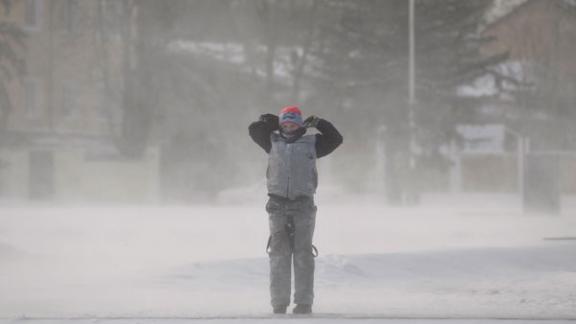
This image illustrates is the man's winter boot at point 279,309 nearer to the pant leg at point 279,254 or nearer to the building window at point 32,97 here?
the pant leg at point 279,254

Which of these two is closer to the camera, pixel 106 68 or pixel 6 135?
pixel 6 135

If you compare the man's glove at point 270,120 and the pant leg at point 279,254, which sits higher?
the man's glove at point 270,120

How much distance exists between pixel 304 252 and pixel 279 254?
220mm

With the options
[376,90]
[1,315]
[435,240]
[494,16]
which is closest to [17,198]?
[376,90]

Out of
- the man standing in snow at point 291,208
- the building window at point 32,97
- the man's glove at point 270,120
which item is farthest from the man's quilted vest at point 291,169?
the building window at point 32,97

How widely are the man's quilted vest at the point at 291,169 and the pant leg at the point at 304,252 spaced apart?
16 centimetres

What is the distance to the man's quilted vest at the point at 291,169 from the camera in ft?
34.8

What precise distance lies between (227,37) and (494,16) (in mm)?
13544

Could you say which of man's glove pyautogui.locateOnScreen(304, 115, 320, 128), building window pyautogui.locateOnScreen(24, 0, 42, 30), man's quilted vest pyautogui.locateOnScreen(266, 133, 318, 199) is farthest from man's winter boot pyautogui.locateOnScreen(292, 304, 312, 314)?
building window pyautogui.locateOnScreen(24, 0, 42, 30)

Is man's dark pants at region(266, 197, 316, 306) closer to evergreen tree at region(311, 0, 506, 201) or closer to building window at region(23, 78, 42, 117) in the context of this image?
evergreen tree at region(311, 0, 506, 201)

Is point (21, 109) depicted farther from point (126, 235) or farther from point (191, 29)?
point (126, 235)

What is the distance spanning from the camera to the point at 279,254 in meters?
10.7

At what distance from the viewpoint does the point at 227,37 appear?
192 feet

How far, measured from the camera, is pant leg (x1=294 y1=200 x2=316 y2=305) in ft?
35.0
